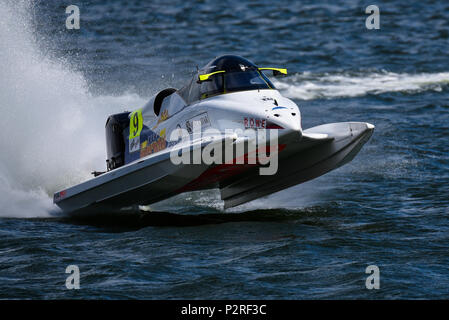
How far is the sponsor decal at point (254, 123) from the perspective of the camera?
988cm

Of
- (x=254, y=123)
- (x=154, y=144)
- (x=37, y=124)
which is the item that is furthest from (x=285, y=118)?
(x=37, y=124)

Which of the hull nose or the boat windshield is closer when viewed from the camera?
the hull nose

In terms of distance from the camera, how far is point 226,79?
10.7 m

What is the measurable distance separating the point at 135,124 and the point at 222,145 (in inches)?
113

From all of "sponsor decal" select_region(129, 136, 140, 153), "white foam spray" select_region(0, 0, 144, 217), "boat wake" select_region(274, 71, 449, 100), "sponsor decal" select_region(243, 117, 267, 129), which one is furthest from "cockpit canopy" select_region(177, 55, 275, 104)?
"boat wake" select_region(274, 71, 449, 100)

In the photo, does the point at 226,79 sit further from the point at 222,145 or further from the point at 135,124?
the point at 135,124

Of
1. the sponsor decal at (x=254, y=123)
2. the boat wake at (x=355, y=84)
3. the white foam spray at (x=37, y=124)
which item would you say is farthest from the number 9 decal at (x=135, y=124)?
the boat wake at (x=355, y=84)

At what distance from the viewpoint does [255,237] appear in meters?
10.1

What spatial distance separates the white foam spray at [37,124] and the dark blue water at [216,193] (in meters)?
0.03

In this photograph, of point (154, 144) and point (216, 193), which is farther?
point (216, 193)

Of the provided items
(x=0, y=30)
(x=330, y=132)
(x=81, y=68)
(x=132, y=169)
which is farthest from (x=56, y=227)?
(x=81, y=68)

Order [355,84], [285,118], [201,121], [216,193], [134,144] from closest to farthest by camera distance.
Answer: [285,118] < [201,121] < [134,144] < [216,193] < [355,84]

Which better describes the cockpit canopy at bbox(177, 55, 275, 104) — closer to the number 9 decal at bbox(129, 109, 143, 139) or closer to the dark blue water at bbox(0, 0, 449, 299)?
the number 9 decal at bbox(129, 109, 143, 139)

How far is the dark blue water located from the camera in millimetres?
8484
